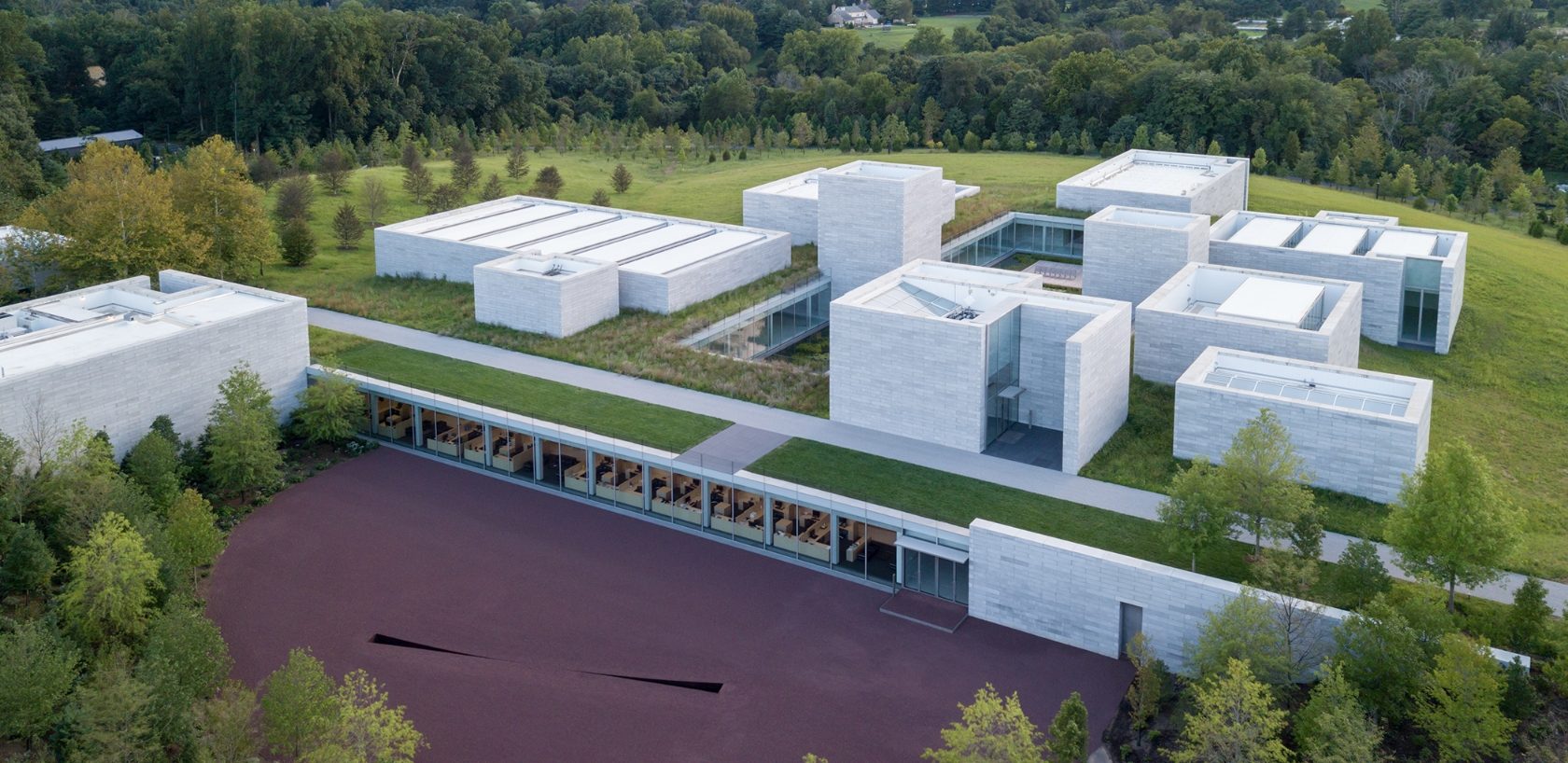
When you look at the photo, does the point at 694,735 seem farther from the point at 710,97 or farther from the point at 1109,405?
the point at 710,97

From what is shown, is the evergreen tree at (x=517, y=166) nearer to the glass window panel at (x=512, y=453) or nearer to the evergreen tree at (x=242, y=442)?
the evergreen tree at (x=242, y=442)

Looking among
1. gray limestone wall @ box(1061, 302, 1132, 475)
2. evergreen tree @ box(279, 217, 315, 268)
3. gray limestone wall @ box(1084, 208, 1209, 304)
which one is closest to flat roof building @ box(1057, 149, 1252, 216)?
gray limestone wall @ box(1084, 208, 1209, 304)

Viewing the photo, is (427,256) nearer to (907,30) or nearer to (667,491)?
(667,491)

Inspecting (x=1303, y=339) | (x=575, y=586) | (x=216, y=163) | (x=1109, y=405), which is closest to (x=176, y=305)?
(x=216, y=163)

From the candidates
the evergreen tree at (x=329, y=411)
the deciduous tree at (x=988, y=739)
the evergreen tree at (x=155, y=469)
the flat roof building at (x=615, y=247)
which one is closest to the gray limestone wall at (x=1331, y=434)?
the deciduous tree at (x=988, y=739)

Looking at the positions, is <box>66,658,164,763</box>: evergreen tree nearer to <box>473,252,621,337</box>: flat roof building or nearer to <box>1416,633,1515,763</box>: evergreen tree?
<box>473,252,621,337</box>: flat roof building
